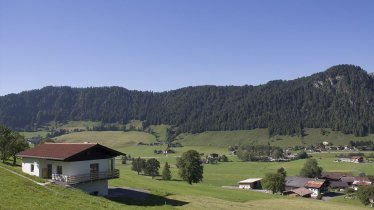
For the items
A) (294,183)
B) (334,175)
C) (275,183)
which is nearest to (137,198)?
(275,183)

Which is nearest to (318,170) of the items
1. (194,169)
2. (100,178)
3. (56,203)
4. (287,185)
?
(287,185)

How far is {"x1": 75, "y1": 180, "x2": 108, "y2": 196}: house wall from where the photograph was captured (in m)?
52.9

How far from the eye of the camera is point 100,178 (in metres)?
54.1

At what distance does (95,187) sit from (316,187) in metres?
115

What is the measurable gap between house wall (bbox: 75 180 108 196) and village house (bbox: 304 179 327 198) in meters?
106

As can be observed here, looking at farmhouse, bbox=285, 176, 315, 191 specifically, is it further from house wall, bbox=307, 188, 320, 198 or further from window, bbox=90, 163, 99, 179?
window, bbox=90, 163, 99, 179

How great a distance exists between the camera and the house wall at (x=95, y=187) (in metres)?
52.9

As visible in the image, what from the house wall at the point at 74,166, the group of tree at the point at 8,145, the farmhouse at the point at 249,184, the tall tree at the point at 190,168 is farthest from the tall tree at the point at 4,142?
the farmhouse at the point at 249,184

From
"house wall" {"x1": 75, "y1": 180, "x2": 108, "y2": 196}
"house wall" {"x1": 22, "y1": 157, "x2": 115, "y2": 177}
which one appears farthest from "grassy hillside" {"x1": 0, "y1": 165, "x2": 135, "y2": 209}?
"house wall" {"x1": 75, "y1": 180, "x2": 108, "y2": 196}

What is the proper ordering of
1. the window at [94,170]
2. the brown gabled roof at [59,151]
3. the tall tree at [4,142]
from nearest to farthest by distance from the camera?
1. the brown gabled roof at [59,151]
2. the window at [94,170]
3. the tall tree at [4,142]

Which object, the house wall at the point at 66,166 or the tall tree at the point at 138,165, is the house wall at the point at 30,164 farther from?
the tall tree at the point at 138,165

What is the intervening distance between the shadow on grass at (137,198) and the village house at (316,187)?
99544 millimetres

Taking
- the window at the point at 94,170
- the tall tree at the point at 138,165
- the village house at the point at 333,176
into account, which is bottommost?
the village house at the point at 333,176

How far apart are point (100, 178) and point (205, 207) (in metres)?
14.8
